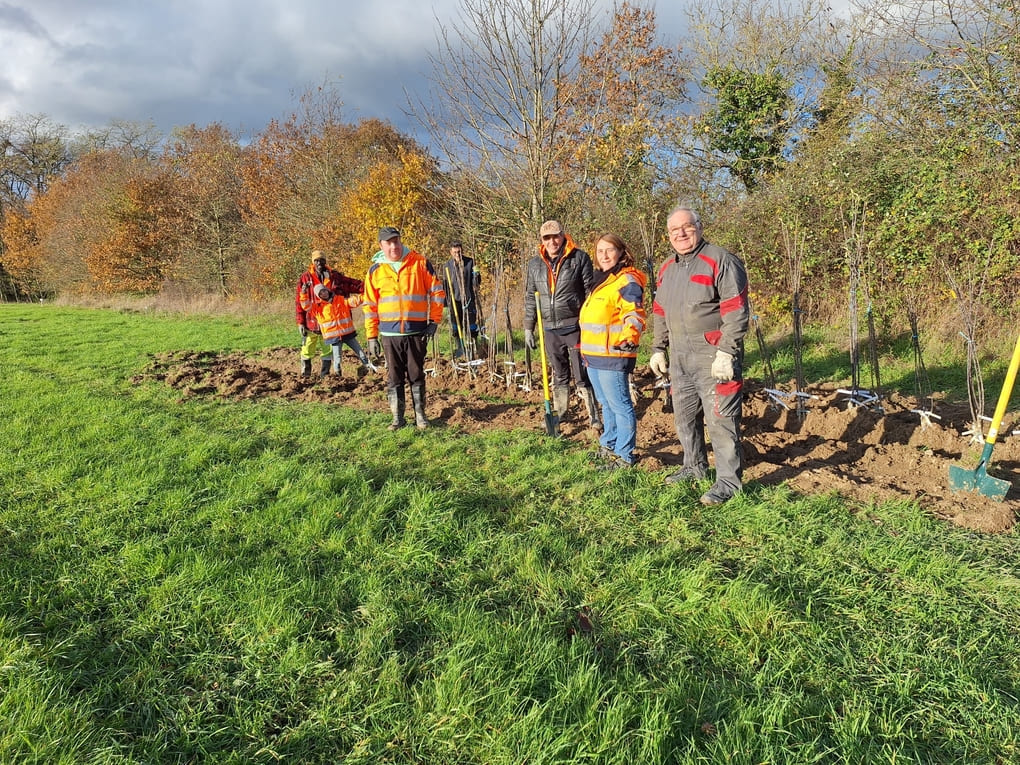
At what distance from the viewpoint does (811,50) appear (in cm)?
1196

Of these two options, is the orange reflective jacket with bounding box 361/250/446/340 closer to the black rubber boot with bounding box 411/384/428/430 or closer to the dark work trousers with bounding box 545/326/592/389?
the black rubber boot with bounding box 411/384/428/430

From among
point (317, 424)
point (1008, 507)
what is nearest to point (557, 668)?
point (1008, 507)

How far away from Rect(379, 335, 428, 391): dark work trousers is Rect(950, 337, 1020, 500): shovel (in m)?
4.50

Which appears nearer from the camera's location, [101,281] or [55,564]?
[55,564]

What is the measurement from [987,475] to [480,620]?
364cm

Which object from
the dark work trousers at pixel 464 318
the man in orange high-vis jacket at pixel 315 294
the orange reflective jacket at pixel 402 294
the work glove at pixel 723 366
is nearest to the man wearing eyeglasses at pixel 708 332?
the work glove at pixel 723 366

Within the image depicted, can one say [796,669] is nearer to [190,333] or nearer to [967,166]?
[967,166]

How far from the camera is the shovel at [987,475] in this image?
3340mm

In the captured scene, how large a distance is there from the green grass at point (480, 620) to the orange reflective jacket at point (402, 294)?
1.67 metres

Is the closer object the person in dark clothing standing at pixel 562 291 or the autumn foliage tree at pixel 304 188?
the person in dark clothing standing at pixel 562 291

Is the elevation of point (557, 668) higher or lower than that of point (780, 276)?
lower

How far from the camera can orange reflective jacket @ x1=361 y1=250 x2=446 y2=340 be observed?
505 cm

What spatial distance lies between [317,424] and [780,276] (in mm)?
8757

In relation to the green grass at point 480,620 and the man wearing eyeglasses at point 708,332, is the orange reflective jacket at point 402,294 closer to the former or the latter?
the green grass at point 480,620
